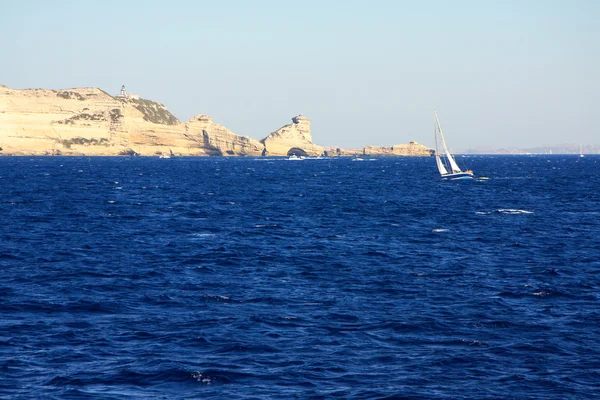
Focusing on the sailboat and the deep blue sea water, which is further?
the sailboat

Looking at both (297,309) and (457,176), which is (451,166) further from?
(297,309)

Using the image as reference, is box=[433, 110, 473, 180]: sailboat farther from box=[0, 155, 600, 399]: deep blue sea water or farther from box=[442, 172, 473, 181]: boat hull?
box=[0, 155, 600, 399]: deep blue sea water

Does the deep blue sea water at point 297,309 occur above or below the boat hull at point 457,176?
below

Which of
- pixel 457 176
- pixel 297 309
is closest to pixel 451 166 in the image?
pixel 457 176

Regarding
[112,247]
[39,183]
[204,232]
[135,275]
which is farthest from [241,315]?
[39,183]

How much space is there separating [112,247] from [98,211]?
2197 cm

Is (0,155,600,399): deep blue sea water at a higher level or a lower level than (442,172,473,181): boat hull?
lower

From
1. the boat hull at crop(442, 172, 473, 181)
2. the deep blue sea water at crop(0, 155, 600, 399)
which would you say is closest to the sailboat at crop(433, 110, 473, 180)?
the boat hull at crop(442, 172, 473, 181)

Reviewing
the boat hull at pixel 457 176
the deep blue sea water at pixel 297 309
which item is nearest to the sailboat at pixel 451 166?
the boat hull at pixel 457 176

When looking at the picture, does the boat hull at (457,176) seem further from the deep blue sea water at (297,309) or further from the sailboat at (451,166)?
the deep blue sea water at (297,309)

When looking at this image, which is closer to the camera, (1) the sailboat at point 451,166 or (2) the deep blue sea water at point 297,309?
(2) the deep blue sea water at point 297,309

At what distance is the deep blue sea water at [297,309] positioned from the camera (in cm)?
1888

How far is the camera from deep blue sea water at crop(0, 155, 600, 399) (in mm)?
18875

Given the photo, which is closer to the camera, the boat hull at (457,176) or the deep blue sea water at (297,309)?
the deep blue sea water at (297,309)
